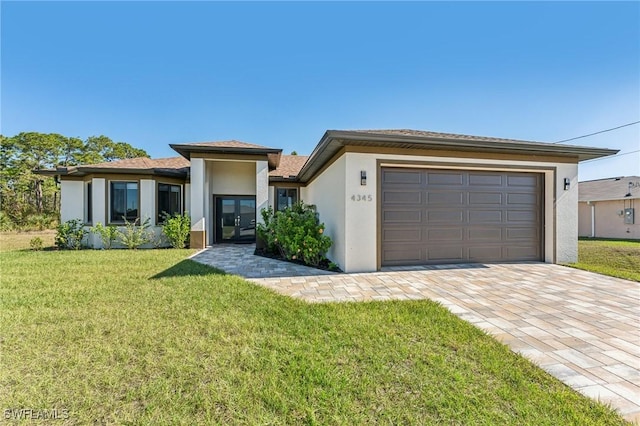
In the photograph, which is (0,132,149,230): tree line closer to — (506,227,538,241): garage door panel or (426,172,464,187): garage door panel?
(426,172,464,187): garage door panel

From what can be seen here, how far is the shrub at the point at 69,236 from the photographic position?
10337mm

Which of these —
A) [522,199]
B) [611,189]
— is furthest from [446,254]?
[611,189]

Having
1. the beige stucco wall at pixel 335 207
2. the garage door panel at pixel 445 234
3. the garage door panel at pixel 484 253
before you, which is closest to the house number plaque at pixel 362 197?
the beige stucco wall at pixel 335 207

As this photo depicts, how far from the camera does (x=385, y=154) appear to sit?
6.46m

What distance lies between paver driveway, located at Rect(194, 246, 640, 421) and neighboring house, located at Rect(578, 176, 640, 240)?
17316 millimetres

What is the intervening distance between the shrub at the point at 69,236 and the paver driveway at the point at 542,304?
8.34 m

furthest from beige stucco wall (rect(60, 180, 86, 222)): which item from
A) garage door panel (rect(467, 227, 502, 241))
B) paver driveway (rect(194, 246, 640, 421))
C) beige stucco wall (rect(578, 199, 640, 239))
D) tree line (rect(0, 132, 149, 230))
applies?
beige stucco wall (rect(578, 199, 640, 239))

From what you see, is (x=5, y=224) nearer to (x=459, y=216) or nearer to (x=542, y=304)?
(x=459, y=216)

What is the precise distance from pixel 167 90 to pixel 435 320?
1438cm

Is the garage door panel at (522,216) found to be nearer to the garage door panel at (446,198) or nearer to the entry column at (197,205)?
the garage door panel at (446,198)

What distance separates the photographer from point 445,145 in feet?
21.0

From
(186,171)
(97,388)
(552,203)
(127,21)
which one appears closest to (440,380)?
(97,388)

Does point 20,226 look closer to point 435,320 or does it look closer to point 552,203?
point 435,320

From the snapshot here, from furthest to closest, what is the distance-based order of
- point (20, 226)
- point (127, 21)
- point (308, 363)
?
point (20, 226) < point (127, 21) < point (308, 363)
